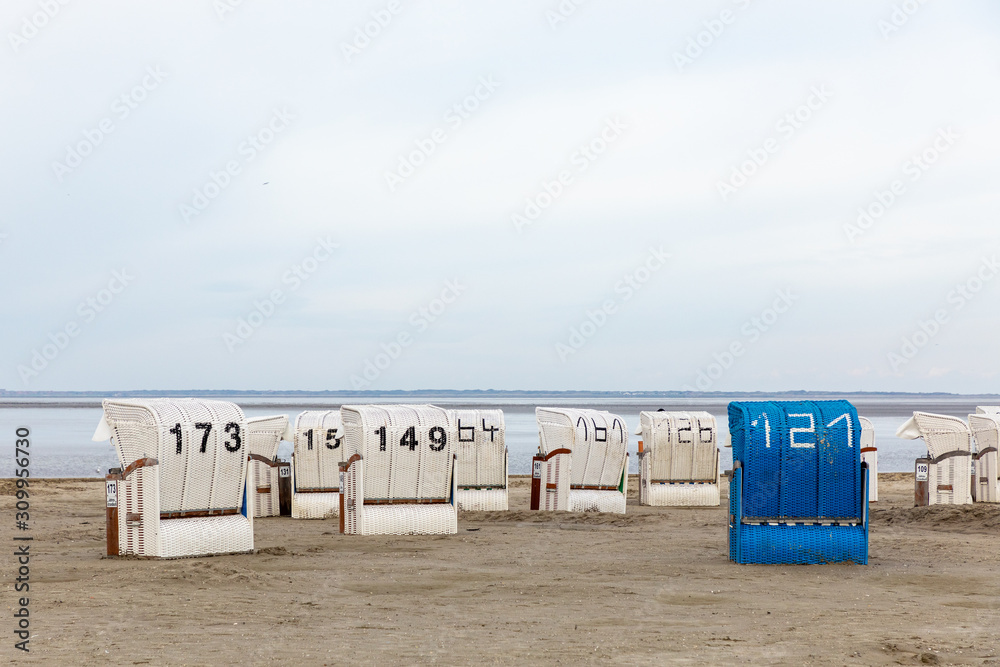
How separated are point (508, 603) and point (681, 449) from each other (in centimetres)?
1432

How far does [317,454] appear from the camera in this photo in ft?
67.8

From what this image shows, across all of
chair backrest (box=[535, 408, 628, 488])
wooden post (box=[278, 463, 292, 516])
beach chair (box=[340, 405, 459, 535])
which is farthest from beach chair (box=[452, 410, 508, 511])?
Result: beach chair (box=[340, 405, 459, 535])

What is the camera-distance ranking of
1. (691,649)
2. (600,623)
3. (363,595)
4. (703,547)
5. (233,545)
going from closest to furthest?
(691,649) < (600,623) < (363,595) < (233,545) < (703,547)

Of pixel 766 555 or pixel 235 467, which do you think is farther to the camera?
pixel 235 467

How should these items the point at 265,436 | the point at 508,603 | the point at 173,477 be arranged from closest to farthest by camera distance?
the point at 508,603
the point at 173,477
the point at 265,436

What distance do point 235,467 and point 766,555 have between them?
7189 millimetres

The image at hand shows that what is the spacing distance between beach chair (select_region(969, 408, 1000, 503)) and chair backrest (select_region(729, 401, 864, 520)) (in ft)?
36.0

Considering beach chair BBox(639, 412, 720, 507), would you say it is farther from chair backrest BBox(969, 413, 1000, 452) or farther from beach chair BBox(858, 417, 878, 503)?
chair backrest BBox(969, 413, 1000, 452)

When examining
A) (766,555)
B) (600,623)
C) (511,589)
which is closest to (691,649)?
(600,623)

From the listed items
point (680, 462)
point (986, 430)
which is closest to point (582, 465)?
point (680, 462)

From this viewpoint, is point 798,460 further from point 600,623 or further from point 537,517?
point 537,517

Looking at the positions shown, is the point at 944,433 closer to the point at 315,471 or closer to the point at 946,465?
the point at 946,465

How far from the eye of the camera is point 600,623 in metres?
9.55

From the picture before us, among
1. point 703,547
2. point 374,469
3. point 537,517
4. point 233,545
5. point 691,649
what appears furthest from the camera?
point 537,517
